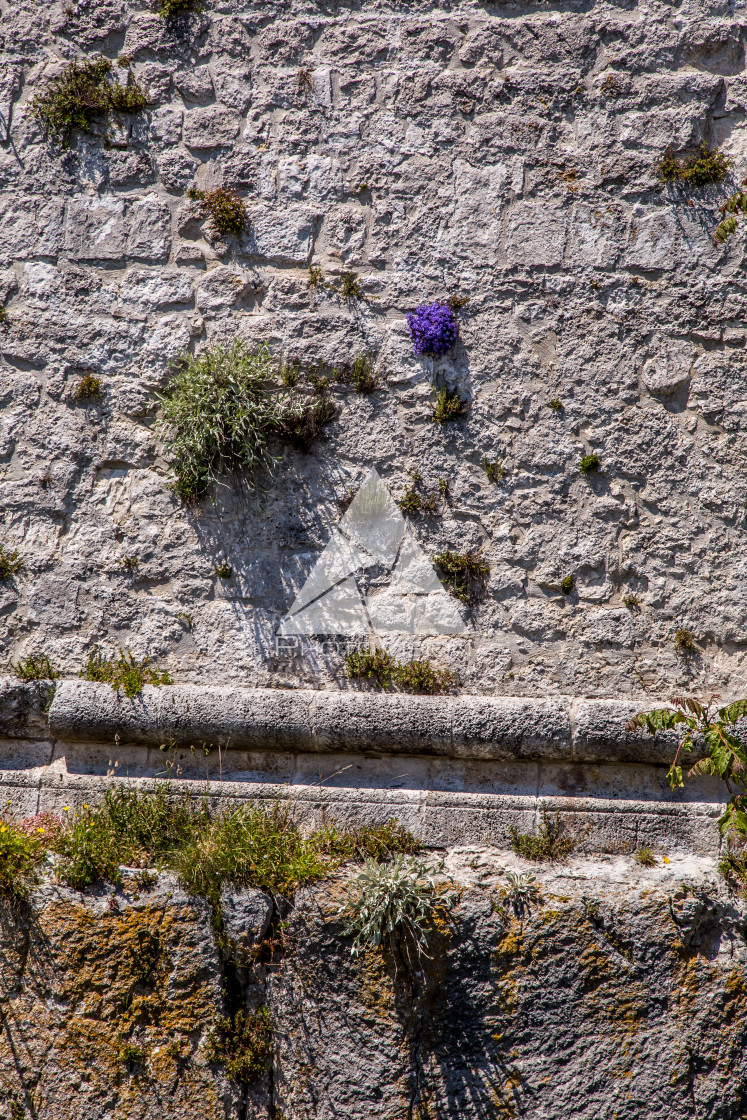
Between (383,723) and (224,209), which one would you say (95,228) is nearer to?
(224,209)

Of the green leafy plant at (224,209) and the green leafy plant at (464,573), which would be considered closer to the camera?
the green leafy plant at (464,573)

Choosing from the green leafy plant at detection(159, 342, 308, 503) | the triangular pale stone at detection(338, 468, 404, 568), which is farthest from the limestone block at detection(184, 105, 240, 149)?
the triangular pale stone at detection(338, 468, 404, 568)

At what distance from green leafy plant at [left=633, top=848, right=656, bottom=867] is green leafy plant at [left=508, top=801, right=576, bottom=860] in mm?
315

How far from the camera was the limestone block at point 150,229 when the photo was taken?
15.5ft

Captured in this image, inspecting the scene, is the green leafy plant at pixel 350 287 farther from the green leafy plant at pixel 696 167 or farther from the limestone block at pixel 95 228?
the green leafy plant at pixel 696 167

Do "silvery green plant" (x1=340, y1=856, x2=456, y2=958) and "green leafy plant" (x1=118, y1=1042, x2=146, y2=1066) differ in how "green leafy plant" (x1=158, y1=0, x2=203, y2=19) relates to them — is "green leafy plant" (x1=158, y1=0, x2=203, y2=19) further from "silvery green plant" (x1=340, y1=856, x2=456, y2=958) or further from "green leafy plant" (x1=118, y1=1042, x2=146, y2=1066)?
"green leafy plant" (x1=118, y1=1042, x2=146, y2=1066)

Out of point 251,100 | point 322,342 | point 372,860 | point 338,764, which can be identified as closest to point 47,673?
point 338,764

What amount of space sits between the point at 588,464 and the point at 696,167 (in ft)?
6.02

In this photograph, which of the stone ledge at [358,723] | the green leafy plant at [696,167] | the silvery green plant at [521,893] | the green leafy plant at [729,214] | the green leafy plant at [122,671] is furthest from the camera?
the green leafy plant at [696,167]

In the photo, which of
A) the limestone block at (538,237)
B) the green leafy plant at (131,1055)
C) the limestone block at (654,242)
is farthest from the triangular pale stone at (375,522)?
the green leafy plant at (131,1055)

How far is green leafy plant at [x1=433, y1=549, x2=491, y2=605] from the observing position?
4.35m

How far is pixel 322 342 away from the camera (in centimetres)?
458

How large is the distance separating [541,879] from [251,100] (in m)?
4.75

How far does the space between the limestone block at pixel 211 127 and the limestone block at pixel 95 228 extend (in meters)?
0.59
